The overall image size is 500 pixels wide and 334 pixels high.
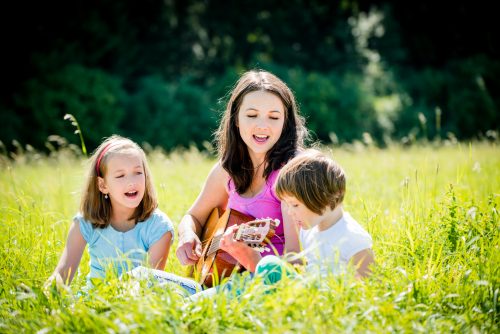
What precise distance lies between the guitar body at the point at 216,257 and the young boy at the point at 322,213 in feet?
1.81

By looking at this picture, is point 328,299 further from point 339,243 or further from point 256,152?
point 256,152

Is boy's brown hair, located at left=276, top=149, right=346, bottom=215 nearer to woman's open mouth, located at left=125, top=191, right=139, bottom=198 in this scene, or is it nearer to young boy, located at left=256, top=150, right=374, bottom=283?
young boy, located at left=256, top=150, right=374, bottom=283

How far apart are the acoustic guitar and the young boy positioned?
203 mm

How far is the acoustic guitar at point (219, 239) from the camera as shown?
3.10 meters

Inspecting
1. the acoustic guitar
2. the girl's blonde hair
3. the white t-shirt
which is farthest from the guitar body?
the white t-shirt

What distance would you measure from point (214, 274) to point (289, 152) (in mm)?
1036

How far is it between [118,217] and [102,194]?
0.20 meters

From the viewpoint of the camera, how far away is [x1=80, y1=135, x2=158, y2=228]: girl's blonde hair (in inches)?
140

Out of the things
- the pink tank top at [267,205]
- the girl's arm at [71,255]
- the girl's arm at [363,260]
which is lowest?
the girl's arm at [71,255]

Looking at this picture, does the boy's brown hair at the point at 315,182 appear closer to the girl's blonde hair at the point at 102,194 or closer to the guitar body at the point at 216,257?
the guitar body at the point at 216,257

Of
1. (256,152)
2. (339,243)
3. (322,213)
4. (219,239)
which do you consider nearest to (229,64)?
(256,152)

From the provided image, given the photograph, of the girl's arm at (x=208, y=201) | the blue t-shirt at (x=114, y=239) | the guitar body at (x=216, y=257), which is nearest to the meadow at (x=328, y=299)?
the blue t-shirt at (x=114, y=239)

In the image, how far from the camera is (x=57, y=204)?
5.72m

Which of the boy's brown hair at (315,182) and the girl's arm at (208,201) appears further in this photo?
the girl's arm at (208,201)
